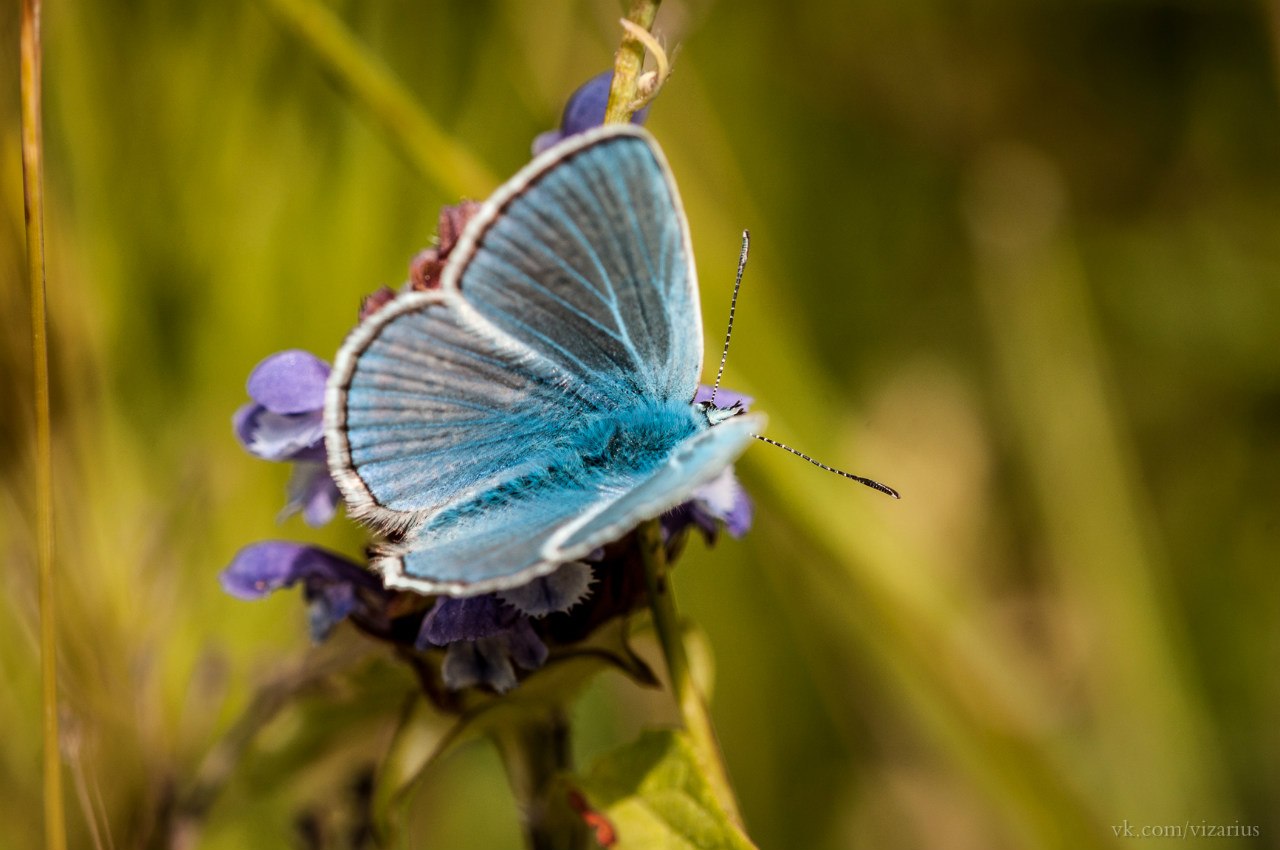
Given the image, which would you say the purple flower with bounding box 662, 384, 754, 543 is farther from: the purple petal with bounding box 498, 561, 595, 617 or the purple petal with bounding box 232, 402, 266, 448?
the purple petal with bounding box 232, 402, 266, 448

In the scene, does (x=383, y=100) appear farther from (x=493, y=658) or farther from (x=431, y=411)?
(x=493, y=658)

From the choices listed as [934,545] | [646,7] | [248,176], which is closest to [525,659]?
[646,7]

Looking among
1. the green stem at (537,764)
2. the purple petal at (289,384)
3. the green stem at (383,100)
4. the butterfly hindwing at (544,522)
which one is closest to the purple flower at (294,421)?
the purple petal at (289,384)

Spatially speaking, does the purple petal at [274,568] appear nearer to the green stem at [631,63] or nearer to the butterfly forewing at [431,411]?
the butterfly forewing at [431,411]

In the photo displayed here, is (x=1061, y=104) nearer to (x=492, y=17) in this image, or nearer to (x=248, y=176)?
(x=492, y=17)

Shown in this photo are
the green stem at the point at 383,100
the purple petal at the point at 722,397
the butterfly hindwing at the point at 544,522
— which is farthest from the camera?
the green stem at the point at 383,100

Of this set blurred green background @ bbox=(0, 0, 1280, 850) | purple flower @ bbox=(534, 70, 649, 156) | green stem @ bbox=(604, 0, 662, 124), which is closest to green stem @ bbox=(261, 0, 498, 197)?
blurred green background @ bbox=(0, 0, 1280, 850)
